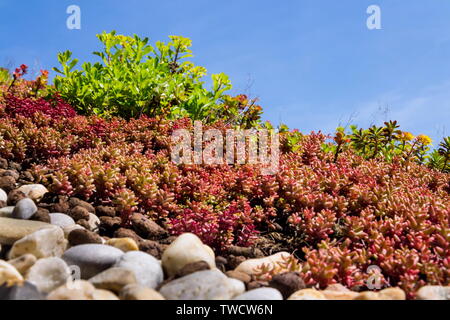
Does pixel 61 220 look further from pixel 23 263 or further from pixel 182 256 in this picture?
pixel 182 256

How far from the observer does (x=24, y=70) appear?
916 cm

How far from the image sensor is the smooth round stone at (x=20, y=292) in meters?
2.50

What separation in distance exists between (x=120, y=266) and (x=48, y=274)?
1.57 feet

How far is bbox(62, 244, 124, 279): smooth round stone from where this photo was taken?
3.27 metres

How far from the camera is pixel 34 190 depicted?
4762mm

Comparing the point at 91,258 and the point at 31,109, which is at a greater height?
the point at 31,109

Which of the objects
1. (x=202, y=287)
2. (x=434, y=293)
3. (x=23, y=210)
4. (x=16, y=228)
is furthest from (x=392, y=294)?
(x=23, y=210)

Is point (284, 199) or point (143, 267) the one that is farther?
point (284, 199)

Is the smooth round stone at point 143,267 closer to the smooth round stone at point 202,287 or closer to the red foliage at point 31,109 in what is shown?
the smooth round stone at point 202,287

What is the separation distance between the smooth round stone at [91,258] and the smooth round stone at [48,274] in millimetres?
316

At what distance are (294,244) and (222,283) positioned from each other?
1.72m

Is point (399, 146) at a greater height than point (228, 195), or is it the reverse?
point (399, 146)
